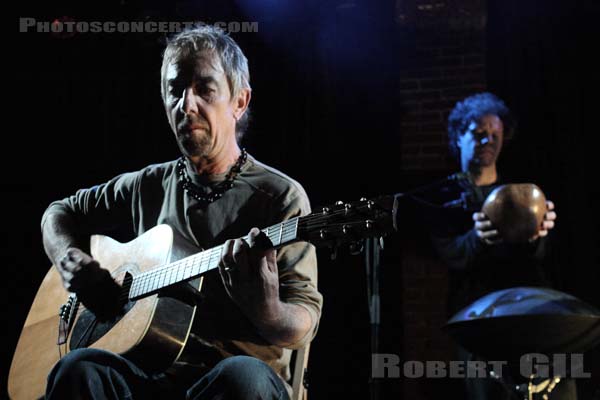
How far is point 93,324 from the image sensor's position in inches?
94.4

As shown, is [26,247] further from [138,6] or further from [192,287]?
[192,287]

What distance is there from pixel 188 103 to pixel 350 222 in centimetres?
85

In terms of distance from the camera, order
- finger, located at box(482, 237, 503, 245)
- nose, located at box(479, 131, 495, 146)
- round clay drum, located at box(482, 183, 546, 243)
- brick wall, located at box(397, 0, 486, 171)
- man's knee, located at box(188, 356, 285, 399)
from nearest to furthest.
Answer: man's knee, located at box(188, 356, 285, 399) → round clay drum, located at box(482, 183, 546, 243) → finger, located at box(482, 237, 503, 245) → nose, located at box(479, 131, 495, 146) → brick wall, located at box(397, 0, 486, 171)

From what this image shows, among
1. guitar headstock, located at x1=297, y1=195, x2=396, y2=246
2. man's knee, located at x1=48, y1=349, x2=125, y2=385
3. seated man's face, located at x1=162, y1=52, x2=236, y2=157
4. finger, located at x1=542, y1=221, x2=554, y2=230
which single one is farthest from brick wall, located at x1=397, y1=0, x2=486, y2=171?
man's knee, located at x1=48, y1=349, x2=125, y2=385

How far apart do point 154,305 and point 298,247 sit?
50 centimetres

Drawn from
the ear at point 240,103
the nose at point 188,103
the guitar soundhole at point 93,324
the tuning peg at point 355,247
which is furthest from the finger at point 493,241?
the guitar soundhole at point 93,324

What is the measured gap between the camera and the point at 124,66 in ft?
12.7

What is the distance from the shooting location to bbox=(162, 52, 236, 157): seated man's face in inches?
99.0

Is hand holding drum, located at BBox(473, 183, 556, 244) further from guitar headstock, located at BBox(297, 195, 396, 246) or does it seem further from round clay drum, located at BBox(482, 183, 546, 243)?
guitar headstock, located at BBox(297, 195, 396, 246)

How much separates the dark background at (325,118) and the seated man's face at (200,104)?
3.52 ft

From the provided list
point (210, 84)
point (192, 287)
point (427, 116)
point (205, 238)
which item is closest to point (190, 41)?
point (210, 84)

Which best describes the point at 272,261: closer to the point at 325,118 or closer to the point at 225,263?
the point at 225,263

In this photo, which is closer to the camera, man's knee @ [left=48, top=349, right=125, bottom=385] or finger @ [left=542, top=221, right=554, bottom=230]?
man's knee @ [left=48, top=349, right=125, bottom=385]

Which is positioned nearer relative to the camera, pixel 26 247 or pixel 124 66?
pixel 26 247
